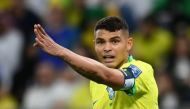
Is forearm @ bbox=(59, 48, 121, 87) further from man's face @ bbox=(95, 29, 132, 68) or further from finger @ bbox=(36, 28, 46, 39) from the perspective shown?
man's face @ bbox=(95, 29, 132, 68)

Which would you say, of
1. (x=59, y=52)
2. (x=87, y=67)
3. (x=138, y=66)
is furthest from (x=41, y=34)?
(x=138, y=66)

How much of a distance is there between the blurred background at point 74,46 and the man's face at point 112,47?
441 centimetres

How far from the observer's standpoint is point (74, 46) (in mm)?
11945

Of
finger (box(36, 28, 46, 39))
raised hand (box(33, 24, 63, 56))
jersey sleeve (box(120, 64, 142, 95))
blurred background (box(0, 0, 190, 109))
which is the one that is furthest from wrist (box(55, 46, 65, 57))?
blurred background (box(0, 0, 190, 109))

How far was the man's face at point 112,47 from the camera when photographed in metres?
6.44

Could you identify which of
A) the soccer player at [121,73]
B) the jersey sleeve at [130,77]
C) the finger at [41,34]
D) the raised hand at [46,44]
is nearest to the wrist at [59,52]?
the raised hand at [46,44]

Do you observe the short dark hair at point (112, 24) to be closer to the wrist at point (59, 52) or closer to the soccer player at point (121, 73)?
the soccer player at point (121, 73)

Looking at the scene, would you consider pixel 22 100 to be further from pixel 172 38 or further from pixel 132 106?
pixel 132 106

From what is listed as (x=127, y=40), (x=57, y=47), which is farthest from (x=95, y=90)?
(x=57, y=47)

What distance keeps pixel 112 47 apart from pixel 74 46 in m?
5.54

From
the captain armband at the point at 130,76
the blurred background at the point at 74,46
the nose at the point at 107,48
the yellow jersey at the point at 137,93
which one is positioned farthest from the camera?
the blurred background at the point at 74,46

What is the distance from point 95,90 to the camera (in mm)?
7012

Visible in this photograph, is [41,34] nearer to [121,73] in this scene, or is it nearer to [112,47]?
[121,73]

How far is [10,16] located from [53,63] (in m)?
1.57
